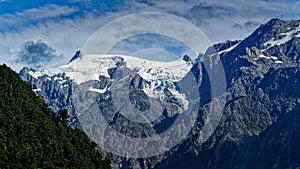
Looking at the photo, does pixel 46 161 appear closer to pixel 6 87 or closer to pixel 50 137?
pixel 50 137

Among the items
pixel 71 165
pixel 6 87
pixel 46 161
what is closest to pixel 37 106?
pixel 6 87

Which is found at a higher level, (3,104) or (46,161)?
(3,104)

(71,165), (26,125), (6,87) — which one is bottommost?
(71,165)

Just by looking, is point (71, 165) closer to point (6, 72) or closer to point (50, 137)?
point (50, 137)

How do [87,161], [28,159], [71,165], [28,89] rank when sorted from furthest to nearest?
[28,89] < [87,161] < [71,165] < [28,159]

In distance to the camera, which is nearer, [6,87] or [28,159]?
[28,159]

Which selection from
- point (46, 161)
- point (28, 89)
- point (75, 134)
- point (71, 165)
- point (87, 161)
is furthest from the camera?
point (28, 89)

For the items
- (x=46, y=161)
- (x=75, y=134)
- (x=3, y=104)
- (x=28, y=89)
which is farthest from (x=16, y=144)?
(x=28, y=89)
